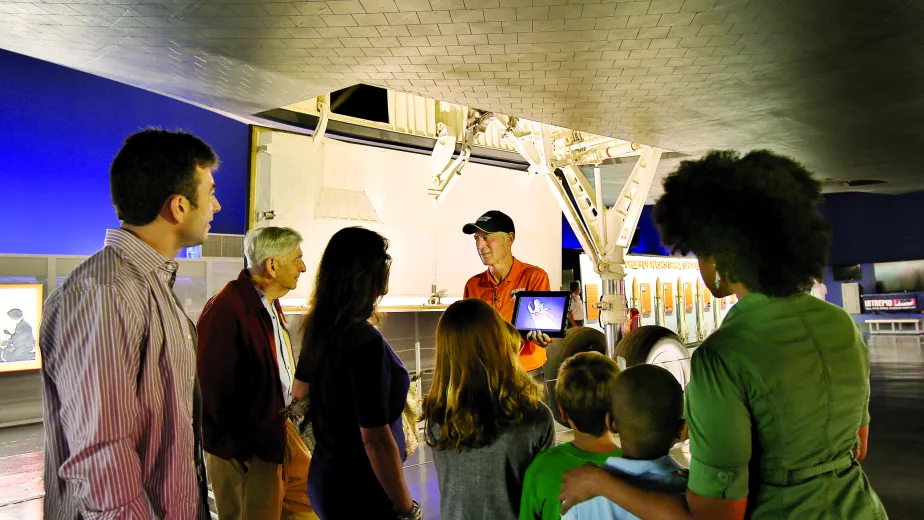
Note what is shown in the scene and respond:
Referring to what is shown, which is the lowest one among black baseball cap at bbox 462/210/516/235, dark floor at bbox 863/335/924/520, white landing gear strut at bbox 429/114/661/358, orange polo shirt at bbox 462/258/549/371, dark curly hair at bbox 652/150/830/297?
dark floor at bbox 863/335/924/520

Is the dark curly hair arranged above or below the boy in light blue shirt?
above

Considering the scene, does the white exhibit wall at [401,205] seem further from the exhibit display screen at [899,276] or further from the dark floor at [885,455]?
the exhibit display screen at [899,276]

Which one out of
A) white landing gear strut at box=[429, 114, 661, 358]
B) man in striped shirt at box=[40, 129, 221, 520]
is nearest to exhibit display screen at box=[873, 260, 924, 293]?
white landing gear strut at box=[429, 114, 661, 358]

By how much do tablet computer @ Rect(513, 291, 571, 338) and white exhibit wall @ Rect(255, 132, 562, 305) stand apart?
2027 millimetres

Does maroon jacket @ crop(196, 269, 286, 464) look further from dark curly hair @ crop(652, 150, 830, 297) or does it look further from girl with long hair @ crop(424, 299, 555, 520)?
dark curly hair @ crop(652, 150, 830, 297)

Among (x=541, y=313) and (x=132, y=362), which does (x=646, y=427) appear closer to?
(x=132, y=362)

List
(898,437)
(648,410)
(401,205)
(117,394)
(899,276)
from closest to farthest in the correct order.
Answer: (117,394)
(648,410)
(898,437)
(401,205)
(899,276)

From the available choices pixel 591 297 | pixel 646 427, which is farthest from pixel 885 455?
pixel 591 297

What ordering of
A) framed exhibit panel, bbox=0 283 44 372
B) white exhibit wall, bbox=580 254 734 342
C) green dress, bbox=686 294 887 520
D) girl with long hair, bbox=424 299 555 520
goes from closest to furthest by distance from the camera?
green dress, bbox=686 294 887 520 < girl with long hair, bbox=424 299 555 520 < framed exhibit panel, bbox=0 283 44 372 < white exhibit wall, bbox=580 254 734 342

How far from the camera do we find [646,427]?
1.44 meters

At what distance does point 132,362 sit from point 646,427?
1.27 metres

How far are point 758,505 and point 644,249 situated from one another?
15.6 metres

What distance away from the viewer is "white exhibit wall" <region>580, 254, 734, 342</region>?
1182cm

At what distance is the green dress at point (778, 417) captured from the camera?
111 centimetres
